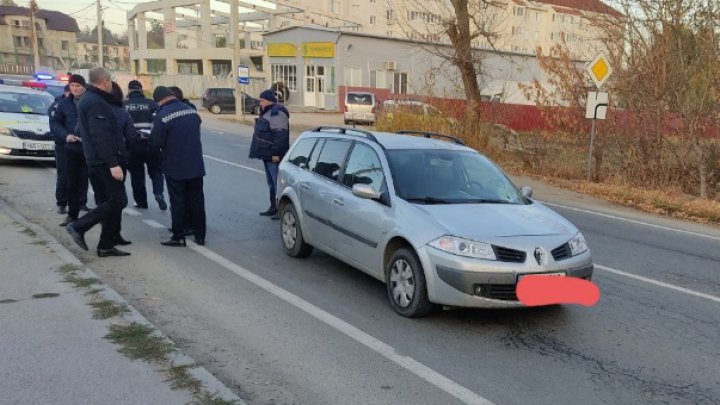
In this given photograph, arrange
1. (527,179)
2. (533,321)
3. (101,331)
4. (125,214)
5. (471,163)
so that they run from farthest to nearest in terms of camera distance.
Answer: (527,179) < (125,214) < (471,163) < (533,321) < (101,331)

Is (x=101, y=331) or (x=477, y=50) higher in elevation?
(x=477, y=50)

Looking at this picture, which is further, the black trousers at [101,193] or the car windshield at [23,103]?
the car windshield at [23,103]

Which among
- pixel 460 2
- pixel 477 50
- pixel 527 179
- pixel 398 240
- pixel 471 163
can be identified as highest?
pixel 460 2

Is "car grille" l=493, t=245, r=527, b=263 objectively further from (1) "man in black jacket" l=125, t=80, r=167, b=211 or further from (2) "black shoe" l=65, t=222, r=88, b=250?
(1) "man in black jacket" l=125, t=80, r=167, b=211

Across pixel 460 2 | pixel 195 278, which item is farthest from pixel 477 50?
pixel 195 278

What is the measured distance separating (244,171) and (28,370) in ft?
33.4

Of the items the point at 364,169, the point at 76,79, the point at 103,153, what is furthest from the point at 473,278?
the point at 76,79

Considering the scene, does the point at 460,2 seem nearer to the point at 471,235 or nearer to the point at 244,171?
the point at 244,171

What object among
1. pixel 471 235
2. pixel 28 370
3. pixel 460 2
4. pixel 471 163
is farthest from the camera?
pixel 460 2

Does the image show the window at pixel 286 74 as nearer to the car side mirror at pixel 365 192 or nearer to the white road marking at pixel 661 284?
the white road marking at pixel 661 284

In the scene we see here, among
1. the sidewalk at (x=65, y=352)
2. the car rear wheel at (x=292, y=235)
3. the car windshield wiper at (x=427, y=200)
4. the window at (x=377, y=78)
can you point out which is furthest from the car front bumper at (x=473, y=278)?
the window at (x=377, y=78)

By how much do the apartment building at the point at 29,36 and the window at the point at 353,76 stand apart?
68.9 meters

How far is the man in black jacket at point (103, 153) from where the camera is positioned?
6438 millimetres

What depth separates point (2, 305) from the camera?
16.4 feet
